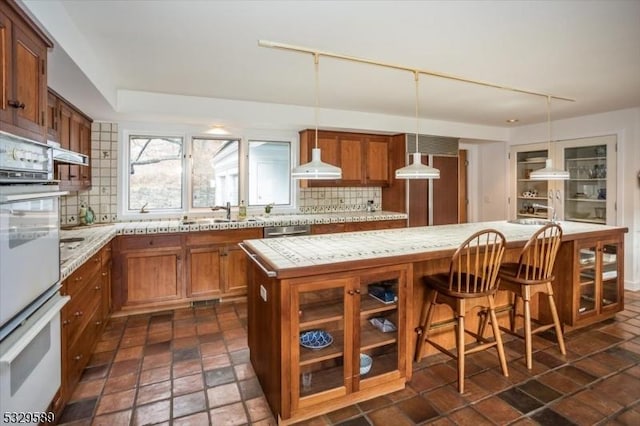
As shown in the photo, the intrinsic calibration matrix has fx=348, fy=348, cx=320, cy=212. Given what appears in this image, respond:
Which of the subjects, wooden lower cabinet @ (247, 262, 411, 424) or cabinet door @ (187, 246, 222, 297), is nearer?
wooden lower cabinet @ (247, 262, 411, 424)

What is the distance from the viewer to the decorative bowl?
2162 mm

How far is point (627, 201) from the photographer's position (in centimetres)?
441

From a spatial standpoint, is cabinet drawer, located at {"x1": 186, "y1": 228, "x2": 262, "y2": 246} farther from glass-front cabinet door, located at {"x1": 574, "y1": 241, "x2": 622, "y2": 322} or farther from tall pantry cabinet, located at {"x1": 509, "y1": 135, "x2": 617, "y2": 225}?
tall pantry cabinet, located at {"x1": 509, "y1": 135, "x2": 617, "y2": 225}

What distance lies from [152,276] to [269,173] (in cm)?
205

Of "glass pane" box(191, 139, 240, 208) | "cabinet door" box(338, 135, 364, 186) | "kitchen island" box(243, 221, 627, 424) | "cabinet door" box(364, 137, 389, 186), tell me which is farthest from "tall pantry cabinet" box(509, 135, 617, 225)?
"glass pane" box(191, 139, 240, 208)

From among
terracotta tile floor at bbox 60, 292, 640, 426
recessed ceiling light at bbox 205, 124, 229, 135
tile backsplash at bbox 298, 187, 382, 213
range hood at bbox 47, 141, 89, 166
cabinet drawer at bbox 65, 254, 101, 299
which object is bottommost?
terracotta tile floor at bbox 60, 292, 640, 426

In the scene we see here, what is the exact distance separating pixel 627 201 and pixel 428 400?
13.6ft

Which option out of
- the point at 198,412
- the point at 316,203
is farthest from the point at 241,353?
the point at 316,203

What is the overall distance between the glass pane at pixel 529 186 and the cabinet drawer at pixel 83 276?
593 centimetres

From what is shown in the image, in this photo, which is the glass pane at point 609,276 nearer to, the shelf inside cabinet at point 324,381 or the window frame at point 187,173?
the shelf inside cabinet at point 324,381

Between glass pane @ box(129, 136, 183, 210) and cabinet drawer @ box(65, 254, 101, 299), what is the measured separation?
1.57m

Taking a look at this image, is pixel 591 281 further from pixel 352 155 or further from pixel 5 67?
pixel 5 67

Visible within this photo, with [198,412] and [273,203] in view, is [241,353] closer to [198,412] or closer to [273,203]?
[198,412]

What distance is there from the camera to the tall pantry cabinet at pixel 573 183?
460cm
